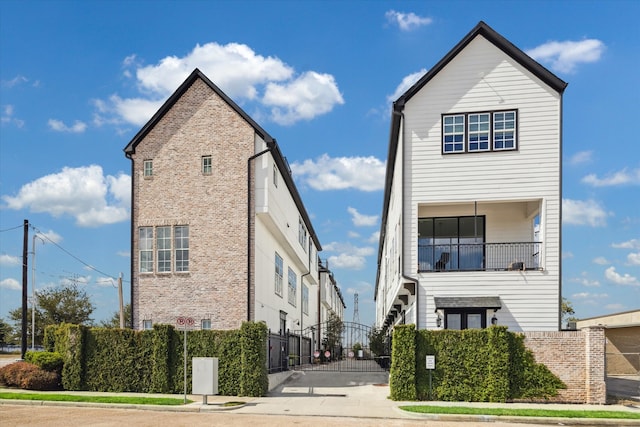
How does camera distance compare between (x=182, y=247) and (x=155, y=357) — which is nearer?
(x=155, y=357)

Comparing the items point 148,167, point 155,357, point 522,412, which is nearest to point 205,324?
point 155,357

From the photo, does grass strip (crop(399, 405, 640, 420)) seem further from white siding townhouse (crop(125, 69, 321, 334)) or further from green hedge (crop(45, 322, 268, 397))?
white siding townhouse (crop(125, 69, 321, 334))

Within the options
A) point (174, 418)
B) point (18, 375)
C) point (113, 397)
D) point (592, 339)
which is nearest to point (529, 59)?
point (592, 339)

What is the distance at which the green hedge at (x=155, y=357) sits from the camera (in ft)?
69.9

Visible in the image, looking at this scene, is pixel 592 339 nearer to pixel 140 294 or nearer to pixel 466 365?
pixel 466 365

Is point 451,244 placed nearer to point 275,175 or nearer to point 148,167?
point 275,175

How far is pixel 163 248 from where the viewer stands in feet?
85.3

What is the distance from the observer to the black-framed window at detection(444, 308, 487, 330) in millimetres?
22281

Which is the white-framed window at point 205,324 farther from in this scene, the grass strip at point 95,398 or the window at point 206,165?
the window at point 206,165

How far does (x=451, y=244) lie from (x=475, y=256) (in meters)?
1.29

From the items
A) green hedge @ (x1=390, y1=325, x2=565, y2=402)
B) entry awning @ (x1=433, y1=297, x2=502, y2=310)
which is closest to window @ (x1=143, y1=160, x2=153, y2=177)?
green hedge @ (x1=390, y1=325, x2=565, y2=402)

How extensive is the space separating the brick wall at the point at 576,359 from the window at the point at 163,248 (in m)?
15.2

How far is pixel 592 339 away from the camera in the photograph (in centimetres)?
1938

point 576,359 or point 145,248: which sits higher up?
point 145,248
